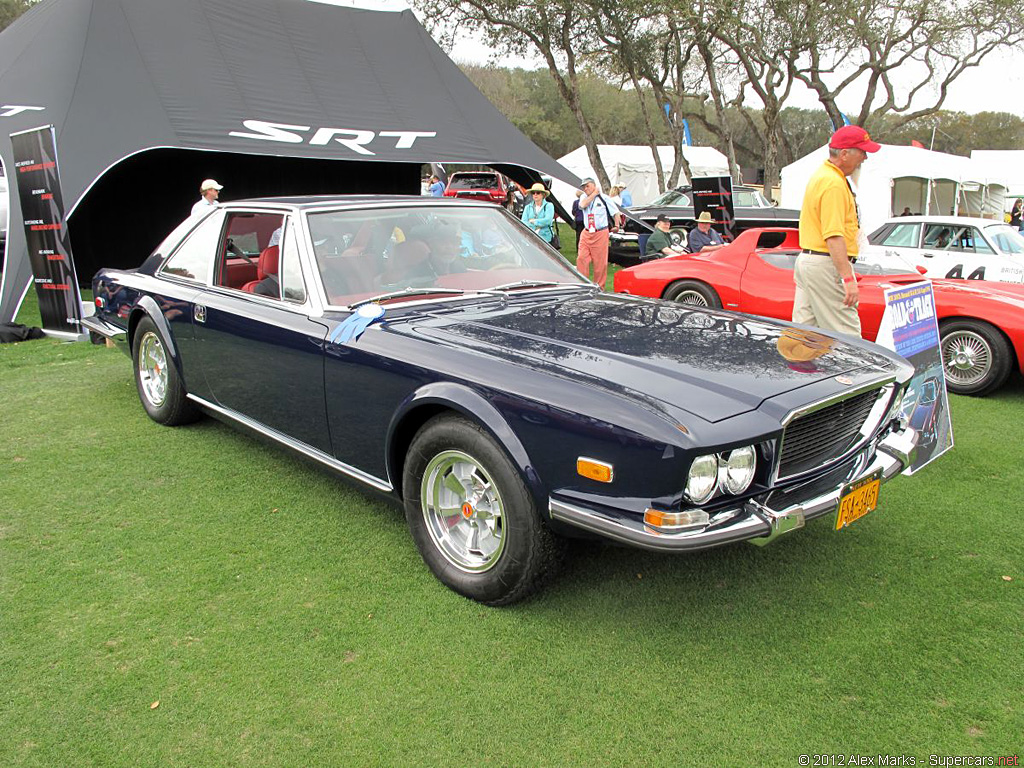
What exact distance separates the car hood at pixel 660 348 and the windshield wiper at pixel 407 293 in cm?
21

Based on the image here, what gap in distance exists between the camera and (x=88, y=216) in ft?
41.4

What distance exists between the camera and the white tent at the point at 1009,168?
26875mm

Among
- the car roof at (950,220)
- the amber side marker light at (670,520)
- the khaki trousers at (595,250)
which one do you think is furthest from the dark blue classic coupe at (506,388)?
the car roof at (950,220)

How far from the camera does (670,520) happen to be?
95.7 inches

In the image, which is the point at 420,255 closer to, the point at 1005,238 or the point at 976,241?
the point at 976,241

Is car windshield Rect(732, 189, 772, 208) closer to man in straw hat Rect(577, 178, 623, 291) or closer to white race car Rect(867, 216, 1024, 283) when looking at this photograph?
white race car Rect(867, 216, 1024, 283)

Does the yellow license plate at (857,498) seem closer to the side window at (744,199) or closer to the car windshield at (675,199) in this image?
the side window at (744,199)

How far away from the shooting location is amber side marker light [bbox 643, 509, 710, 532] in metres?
2.43

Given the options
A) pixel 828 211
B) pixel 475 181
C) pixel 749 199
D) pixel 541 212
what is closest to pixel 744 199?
pixel 749 199

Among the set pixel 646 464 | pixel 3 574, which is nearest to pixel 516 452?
pixel 646 464

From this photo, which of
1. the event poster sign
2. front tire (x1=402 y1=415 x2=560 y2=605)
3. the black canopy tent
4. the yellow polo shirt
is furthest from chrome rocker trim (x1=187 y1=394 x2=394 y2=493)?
the black canopy tent

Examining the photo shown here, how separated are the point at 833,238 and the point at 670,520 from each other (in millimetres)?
3189

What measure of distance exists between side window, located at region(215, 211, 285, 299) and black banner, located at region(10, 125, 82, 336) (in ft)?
15.5

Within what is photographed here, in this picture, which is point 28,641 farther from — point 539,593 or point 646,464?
Answer: point 646,464
